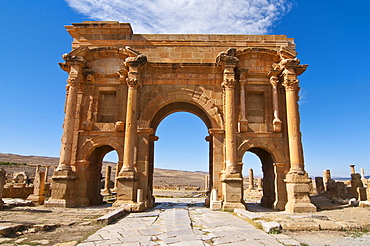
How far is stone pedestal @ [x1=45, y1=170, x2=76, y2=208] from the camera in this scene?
12.6 m

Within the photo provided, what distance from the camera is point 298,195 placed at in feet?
40.4

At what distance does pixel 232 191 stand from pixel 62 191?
7546 millimetres

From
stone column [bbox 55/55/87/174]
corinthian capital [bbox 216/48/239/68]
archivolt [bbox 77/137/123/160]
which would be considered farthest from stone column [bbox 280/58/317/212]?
stone column [bbox 55/55/87/174]

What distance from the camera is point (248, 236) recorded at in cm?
654

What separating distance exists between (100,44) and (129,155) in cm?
632

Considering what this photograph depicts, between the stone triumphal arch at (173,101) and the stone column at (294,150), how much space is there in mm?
46

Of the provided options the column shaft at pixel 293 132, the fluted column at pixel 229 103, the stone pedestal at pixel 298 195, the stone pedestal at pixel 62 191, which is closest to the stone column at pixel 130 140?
the stone pedestal at pixel 62 191

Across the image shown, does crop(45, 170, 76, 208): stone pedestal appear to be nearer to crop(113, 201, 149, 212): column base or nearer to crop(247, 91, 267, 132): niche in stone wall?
crop(113, 201, 149, 212): column base

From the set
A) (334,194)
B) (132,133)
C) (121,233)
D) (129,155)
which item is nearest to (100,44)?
(132,133)

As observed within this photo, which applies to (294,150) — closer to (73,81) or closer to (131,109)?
(131,109)

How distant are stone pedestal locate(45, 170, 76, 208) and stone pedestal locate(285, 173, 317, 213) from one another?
9700 millimetres

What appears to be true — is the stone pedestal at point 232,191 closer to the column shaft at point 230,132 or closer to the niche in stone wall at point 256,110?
the column shaft at point 230,132

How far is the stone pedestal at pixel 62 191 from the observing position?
495 inches

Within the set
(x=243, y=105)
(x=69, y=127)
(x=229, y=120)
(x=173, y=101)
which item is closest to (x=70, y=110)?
(x=69, y=127)
